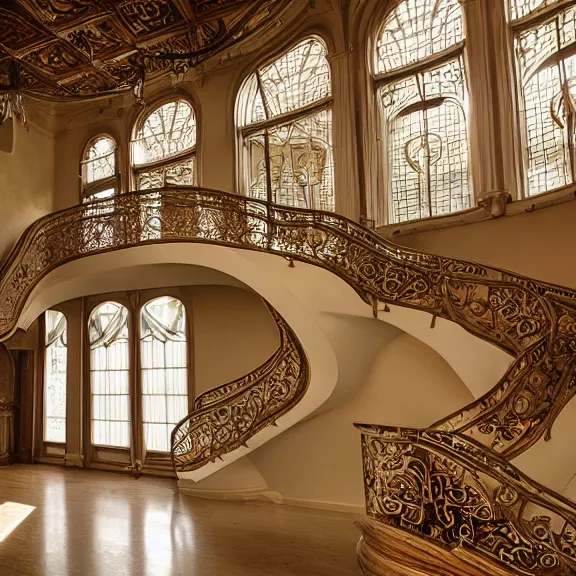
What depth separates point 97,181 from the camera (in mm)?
9695

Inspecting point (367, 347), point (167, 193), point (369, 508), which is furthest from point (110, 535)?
point (167, 193)

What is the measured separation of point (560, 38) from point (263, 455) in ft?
19.3

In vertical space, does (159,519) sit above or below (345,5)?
below

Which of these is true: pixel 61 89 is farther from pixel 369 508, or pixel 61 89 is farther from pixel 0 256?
pixel 369 508

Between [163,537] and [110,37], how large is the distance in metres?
6.24

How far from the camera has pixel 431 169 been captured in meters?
6.64

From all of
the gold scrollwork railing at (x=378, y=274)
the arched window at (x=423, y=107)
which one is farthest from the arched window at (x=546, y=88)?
the gold scrollwork railing at (x=378, y=274)

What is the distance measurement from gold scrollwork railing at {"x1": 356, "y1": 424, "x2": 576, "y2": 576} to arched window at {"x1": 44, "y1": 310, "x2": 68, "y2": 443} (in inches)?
287

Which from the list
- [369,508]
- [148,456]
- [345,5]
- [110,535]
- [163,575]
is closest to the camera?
[369,508]

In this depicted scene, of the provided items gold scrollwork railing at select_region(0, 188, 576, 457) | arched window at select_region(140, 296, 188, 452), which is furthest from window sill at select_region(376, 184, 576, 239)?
arched window at select_region(140, 296, 188, 452)

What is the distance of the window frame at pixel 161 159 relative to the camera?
8.62m

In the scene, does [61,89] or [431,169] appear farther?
[61,89]

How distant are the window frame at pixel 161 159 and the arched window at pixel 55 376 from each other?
112 inches

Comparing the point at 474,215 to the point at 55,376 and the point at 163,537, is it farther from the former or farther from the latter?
the point at 55,376
